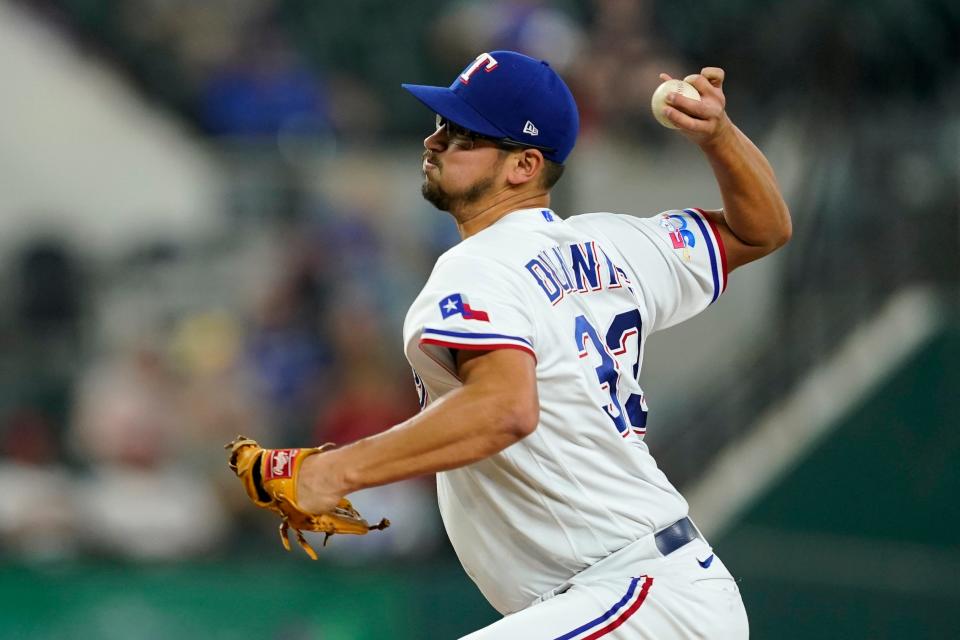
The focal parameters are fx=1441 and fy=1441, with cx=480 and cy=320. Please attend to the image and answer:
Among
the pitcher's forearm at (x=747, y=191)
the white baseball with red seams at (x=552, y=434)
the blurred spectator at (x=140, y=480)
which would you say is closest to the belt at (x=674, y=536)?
the white baseball with red seams at (x=552, y=434)

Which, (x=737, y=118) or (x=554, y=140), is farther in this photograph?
(x=737, y=118)

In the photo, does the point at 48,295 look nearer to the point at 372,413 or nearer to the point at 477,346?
the point at 372,413

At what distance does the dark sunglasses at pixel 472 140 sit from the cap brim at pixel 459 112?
25 millimetres

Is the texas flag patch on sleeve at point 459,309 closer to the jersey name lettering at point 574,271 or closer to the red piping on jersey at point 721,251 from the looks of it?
the jersey name lettering at point 574,271

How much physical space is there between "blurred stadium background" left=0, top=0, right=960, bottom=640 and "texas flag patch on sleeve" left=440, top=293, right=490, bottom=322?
11.3 feet

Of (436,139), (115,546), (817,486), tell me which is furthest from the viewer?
(115,546)

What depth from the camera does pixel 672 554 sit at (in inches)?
130

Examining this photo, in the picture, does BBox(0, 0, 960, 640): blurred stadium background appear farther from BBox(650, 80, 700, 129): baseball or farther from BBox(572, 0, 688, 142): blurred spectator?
BBox(650, 80, 700, 129): baseball

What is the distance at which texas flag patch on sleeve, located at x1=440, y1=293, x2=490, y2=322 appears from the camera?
2.96 meters

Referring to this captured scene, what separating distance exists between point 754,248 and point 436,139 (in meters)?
0.97

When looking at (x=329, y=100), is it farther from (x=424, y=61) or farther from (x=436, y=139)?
(x=436, y=139)

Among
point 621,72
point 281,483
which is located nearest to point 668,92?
point 281,483

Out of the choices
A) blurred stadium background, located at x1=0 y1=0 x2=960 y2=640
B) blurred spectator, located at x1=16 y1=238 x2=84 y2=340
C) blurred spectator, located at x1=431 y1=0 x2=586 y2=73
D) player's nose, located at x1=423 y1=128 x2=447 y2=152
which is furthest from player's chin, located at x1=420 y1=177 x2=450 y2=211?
blurred spectator, located at x1=16 y1=238 x2=84 y2=340

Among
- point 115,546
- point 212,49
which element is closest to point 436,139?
point 115,546
